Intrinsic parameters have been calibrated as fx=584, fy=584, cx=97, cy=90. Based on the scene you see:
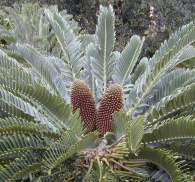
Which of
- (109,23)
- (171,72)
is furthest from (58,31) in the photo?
(171,72)

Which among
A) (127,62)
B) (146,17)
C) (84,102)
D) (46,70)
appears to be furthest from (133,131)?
(146,17)

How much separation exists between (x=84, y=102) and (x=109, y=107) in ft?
0.56

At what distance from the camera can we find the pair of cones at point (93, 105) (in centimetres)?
386

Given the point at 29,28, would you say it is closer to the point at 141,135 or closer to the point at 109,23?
the point at 109,23

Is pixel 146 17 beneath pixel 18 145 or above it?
above

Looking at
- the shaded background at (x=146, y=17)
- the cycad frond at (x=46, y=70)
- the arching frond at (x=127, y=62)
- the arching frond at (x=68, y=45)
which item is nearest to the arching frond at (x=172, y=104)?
the arching frond at (x=127, y=62)

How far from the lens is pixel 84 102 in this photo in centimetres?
389

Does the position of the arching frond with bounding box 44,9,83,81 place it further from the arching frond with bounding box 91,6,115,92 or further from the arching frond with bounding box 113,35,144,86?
the arching frond with bounding box 113,35,144,86

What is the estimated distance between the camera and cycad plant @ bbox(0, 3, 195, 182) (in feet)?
11.1

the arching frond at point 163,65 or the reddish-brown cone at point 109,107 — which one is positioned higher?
the arching frond at point 163,65

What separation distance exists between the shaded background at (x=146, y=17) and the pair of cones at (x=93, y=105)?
267 inches

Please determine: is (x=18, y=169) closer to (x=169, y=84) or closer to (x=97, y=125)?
(x=97, y=125)

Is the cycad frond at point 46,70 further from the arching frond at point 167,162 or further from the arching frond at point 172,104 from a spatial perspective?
the arching frond at point 167,162

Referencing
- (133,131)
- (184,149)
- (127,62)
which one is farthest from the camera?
(127,62)
